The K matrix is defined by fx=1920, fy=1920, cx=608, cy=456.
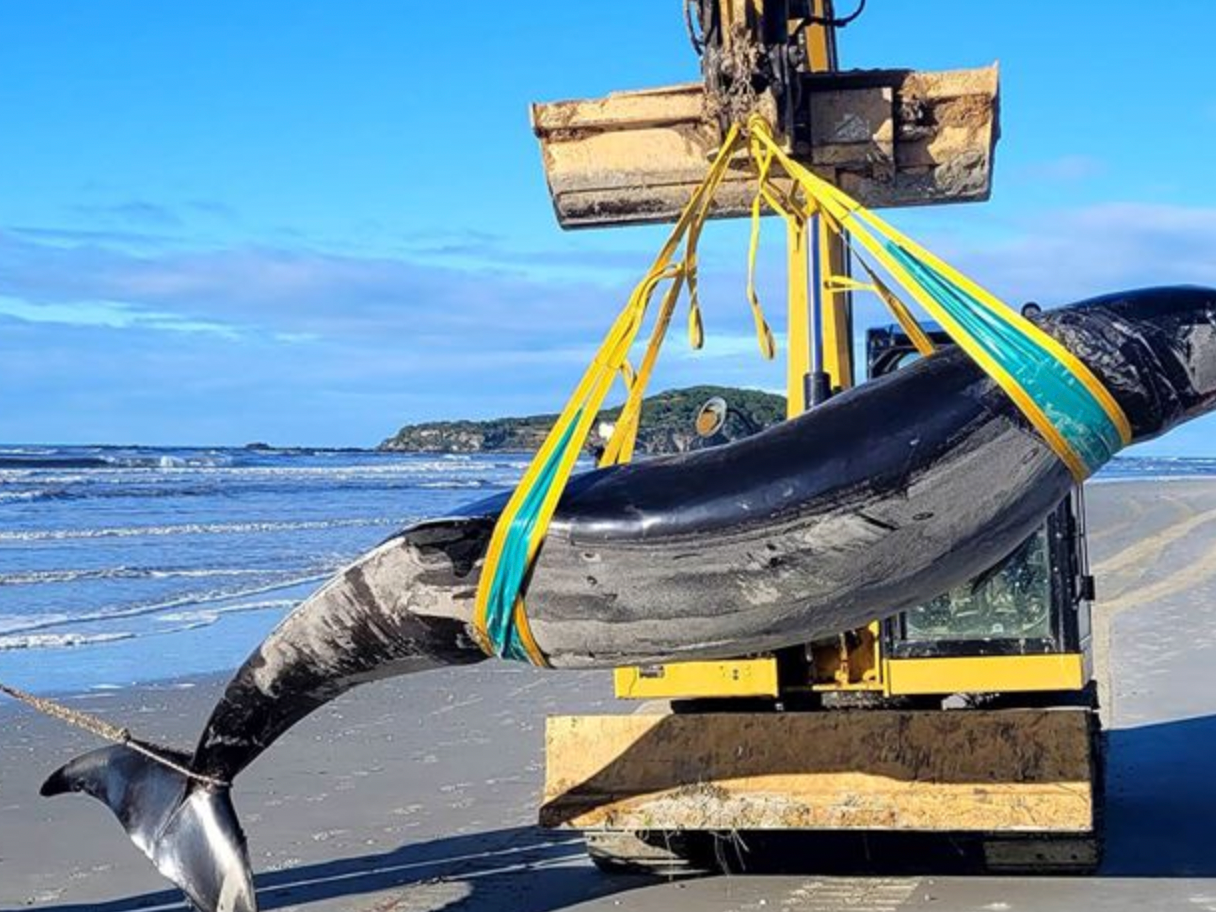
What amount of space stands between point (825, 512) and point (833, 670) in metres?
3.67

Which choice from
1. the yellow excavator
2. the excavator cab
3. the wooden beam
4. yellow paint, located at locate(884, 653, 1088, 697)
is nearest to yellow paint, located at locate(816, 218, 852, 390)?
the yellow excavator

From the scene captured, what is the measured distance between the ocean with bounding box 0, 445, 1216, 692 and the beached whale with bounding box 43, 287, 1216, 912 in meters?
8.76

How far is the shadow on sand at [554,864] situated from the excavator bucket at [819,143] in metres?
2.87

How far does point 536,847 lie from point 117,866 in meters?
1.92

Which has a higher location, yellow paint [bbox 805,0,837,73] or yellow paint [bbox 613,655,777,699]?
yellow paint [bbox 805,0,837,73]

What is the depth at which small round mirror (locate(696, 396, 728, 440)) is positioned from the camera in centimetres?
840

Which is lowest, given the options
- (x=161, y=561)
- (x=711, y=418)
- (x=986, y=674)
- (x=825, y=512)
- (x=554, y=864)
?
(x=554, y=864)

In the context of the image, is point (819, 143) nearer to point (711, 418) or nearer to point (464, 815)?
point (711, 418)

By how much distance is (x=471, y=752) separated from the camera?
11.8m

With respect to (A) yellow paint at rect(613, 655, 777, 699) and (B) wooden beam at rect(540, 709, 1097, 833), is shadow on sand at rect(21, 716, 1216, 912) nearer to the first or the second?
(B) wooden beam at rect(540, 709, 1097, 833)

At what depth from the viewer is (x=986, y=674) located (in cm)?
791

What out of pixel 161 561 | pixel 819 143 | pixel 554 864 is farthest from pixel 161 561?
pixel 819 143

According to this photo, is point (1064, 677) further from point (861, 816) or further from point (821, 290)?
point (821, 290)

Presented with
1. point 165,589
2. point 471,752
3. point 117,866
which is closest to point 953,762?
point 117,866
